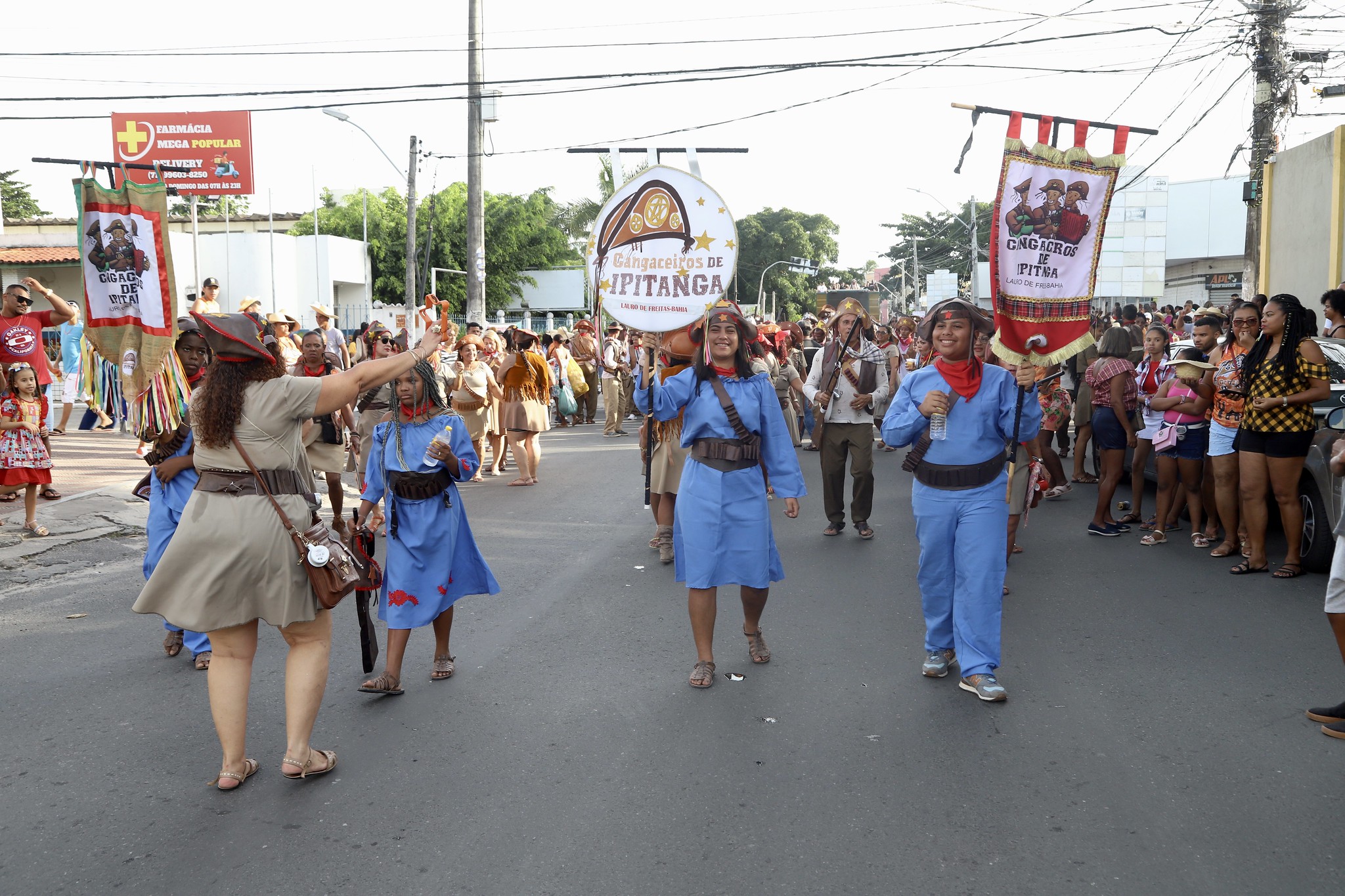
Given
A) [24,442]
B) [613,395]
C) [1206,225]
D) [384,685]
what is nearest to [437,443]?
[384,685]

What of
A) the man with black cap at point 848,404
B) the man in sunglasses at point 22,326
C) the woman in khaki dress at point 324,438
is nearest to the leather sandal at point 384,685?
the woman in khaki dress at point 324,438

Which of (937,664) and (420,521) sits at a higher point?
(420,521)

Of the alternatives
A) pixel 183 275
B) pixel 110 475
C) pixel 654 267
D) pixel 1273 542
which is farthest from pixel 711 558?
Result: pixel 183 275

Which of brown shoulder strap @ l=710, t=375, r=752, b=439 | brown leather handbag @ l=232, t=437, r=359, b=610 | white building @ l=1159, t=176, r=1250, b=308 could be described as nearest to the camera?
brown leather handbag @ l=232, t=437, r=359, b=610

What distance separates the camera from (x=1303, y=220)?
56.6 feet

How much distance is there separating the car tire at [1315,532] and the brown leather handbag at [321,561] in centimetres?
647

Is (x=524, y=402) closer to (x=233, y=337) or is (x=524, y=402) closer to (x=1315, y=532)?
(x=1315, y=532)

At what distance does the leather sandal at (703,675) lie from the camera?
5414 mm

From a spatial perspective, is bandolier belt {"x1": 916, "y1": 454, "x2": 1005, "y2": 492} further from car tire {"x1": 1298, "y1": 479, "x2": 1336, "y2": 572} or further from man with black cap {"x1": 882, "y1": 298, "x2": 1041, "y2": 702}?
car tire {"x1": 1298, "y1": 479, "x2": 1336, "y2": 572}

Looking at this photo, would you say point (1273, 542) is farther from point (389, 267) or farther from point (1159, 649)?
point (389, 267)

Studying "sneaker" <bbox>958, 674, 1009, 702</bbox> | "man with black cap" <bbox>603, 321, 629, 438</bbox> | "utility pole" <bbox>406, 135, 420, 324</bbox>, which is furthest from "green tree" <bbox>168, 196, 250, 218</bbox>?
"sneaker" <bbox>958, 674, 1009, 702</bbox>

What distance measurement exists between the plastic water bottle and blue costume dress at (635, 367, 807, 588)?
3.14ft

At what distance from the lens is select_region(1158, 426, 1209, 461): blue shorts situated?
28.8ft

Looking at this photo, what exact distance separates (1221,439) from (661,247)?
4566 millimetres
